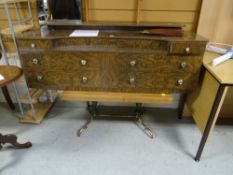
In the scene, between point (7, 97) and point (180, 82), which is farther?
point (7, 97)

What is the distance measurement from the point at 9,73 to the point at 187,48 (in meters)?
1.41

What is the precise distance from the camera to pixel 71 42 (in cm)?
146

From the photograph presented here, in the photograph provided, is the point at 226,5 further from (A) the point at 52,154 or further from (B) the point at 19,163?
(B) the point at 19,163

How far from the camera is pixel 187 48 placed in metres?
1.38

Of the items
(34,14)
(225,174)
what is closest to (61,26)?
(34,14)

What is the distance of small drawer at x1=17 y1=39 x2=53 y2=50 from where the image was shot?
1437 mm

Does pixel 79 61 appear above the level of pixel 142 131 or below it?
above

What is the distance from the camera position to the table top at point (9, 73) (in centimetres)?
129

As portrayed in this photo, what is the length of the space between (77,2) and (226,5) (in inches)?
53.6

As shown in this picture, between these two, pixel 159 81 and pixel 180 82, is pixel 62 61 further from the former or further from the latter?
pixel 180 82

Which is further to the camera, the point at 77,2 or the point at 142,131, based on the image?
the point at 142,131

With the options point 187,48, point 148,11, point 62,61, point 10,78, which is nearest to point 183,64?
point 187,48

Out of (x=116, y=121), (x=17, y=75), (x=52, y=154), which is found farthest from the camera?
(x=116, y=121)

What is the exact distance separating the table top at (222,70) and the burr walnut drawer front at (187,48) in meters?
0.12
